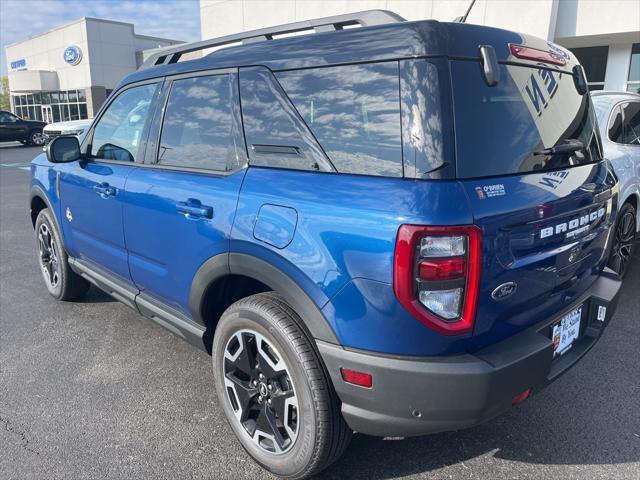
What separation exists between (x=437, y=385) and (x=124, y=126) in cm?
265

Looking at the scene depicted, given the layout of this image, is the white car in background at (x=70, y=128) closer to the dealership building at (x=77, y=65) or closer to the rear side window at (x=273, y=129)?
the rear side window at (x=273, y=129)

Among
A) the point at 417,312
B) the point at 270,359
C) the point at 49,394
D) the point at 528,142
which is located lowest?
the point at 49,394

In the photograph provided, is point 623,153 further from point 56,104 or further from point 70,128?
point 56,104

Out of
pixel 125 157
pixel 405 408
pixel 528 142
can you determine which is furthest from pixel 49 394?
pixel 528 142

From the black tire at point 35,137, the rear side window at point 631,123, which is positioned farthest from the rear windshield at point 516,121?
the black tire at point 35,137

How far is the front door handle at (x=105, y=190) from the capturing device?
3.19 m

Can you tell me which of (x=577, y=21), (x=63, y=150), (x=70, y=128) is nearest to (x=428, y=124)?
(x=63, y=150)

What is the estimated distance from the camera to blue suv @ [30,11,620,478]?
5.89 ft

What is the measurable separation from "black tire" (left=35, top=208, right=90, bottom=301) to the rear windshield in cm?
348

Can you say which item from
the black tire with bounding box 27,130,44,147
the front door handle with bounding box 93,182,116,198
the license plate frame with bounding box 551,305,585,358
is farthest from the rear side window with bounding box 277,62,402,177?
the black tire with bounding box 27,130,44,147

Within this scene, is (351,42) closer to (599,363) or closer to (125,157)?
(125,157)

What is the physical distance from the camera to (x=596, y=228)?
2.43 metres

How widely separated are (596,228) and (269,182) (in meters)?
1.57

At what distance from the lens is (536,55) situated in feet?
7.34
